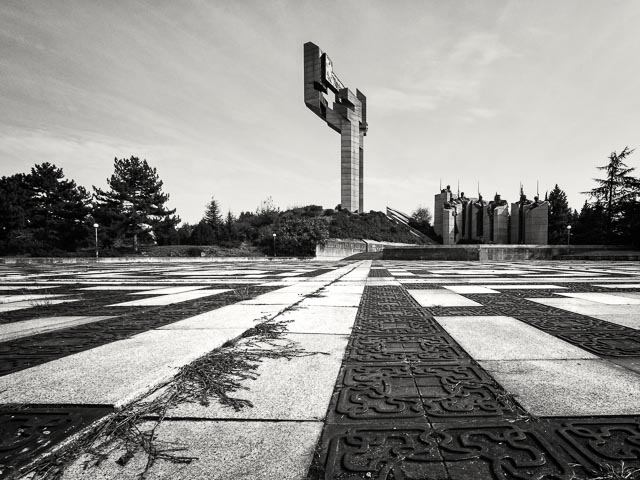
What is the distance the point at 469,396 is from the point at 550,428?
43 centimetres

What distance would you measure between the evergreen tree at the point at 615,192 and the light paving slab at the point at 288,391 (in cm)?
4744

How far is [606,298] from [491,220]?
45874mm

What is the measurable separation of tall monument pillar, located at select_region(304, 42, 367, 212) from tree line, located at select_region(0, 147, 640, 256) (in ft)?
13.9

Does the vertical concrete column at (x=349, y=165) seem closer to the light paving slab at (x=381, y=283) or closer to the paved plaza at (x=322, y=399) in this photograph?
the light paving slab at (x=381, y=283)

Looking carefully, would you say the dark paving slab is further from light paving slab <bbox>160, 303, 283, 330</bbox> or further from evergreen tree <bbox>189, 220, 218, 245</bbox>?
evergreen tree <bbox>189, 220, 218, 245</bbox>

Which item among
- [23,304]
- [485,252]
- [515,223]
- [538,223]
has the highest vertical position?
[515,223]

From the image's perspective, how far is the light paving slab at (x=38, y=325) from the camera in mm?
3585

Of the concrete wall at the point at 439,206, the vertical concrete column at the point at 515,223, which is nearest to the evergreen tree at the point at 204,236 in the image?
the concrete wall at the point at 439,206

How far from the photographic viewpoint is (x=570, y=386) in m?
2.12

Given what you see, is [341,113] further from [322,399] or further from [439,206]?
[322,399]

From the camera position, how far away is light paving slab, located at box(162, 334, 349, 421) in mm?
1785

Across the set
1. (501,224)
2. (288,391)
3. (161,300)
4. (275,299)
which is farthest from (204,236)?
(288,391)

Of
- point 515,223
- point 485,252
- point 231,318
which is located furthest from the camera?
point 515,223

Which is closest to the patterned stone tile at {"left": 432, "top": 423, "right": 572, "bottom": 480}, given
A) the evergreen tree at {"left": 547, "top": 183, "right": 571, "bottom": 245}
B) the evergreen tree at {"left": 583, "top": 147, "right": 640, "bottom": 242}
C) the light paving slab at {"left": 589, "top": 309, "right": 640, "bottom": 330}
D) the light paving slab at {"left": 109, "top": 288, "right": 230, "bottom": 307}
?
the light paving slab at {"left": 589, "top": 309, "right": 640, "bottom": 330}
